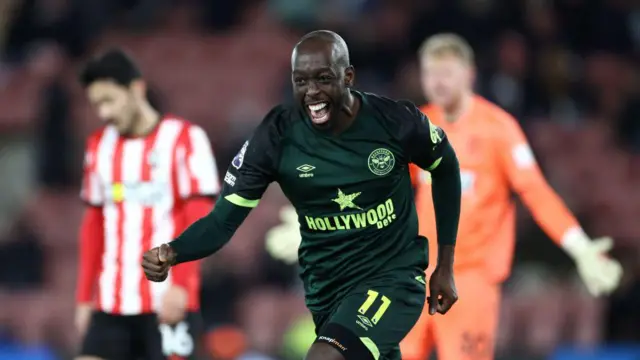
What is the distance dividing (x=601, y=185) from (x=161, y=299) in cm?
660

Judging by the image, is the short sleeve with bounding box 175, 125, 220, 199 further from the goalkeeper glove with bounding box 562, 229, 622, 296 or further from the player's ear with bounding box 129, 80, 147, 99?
the goalkeeper glove with bounding box 562, 229, 622, 296

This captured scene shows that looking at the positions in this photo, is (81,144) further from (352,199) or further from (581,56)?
(352,199)

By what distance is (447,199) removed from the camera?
5000 millimetres

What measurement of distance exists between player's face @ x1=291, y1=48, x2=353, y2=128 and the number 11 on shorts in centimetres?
68

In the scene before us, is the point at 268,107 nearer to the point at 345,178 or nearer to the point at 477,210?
the point at 477,210

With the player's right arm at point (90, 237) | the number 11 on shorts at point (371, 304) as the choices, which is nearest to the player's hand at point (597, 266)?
the number 11 on shorts at point (371, 304)

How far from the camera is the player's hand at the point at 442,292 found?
4859 mm

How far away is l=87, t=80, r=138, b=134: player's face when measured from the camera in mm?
5734

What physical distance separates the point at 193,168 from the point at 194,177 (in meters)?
0.05

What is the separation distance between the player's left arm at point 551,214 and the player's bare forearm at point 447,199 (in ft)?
4.13

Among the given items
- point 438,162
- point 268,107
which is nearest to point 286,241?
point 438,162

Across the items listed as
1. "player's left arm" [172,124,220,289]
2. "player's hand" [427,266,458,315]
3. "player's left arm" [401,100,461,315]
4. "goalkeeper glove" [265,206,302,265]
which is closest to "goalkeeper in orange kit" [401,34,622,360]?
"goalkeeper glove" [265,206,302,265]

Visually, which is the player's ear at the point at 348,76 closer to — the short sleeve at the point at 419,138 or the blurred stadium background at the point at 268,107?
the short sleeve at the point at 419,138

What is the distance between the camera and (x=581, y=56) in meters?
12.2
